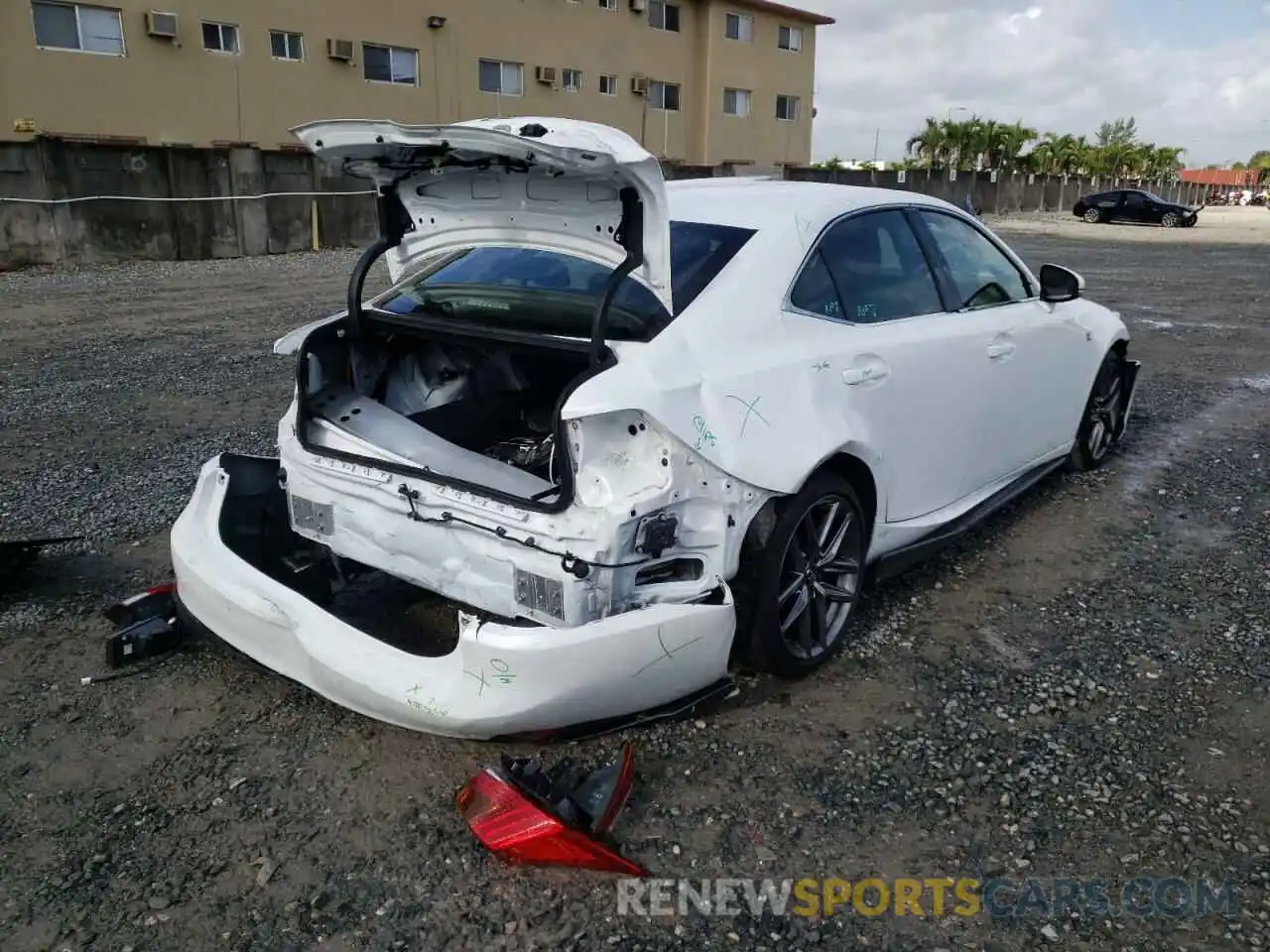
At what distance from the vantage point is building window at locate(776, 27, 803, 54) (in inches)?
1372

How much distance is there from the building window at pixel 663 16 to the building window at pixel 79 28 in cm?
1564

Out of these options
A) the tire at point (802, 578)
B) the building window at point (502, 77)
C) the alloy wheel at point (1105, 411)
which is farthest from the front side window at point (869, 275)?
the building window at point (502, 77)

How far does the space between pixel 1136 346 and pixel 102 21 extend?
67.0 ft

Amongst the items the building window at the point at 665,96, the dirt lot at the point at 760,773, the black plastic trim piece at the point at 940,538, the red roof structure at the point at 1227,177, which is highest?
the building window at the point at 665,96

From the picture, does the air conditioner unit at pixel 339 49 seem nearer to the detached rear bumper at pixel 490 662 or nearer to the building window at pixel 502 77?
the building window at pixel 502 77

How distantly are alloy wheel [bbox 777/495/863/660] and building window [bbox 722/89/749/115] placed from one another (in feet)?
106

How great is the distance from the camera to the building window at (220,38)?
2181 cm

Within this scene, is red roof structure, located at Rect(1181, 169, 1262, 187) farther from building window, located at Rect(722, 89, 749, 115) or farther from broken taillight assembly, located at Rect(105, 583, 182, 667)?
broken taillight assembly, located at Rect(105, 583, 182, 667)

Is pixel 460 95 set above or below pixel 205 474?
above

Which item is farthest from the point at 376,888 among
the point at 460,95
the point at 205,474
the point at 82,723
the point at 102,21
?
A: the point at 460,95

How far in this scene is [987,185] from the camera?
136 ft

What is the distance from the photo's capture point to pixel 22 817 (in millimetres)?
2711

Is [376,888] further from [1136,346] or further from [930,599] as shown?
[1136,346]

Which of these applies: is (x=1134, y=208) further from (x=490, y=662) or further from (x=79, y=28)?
(x=490, y=662)
